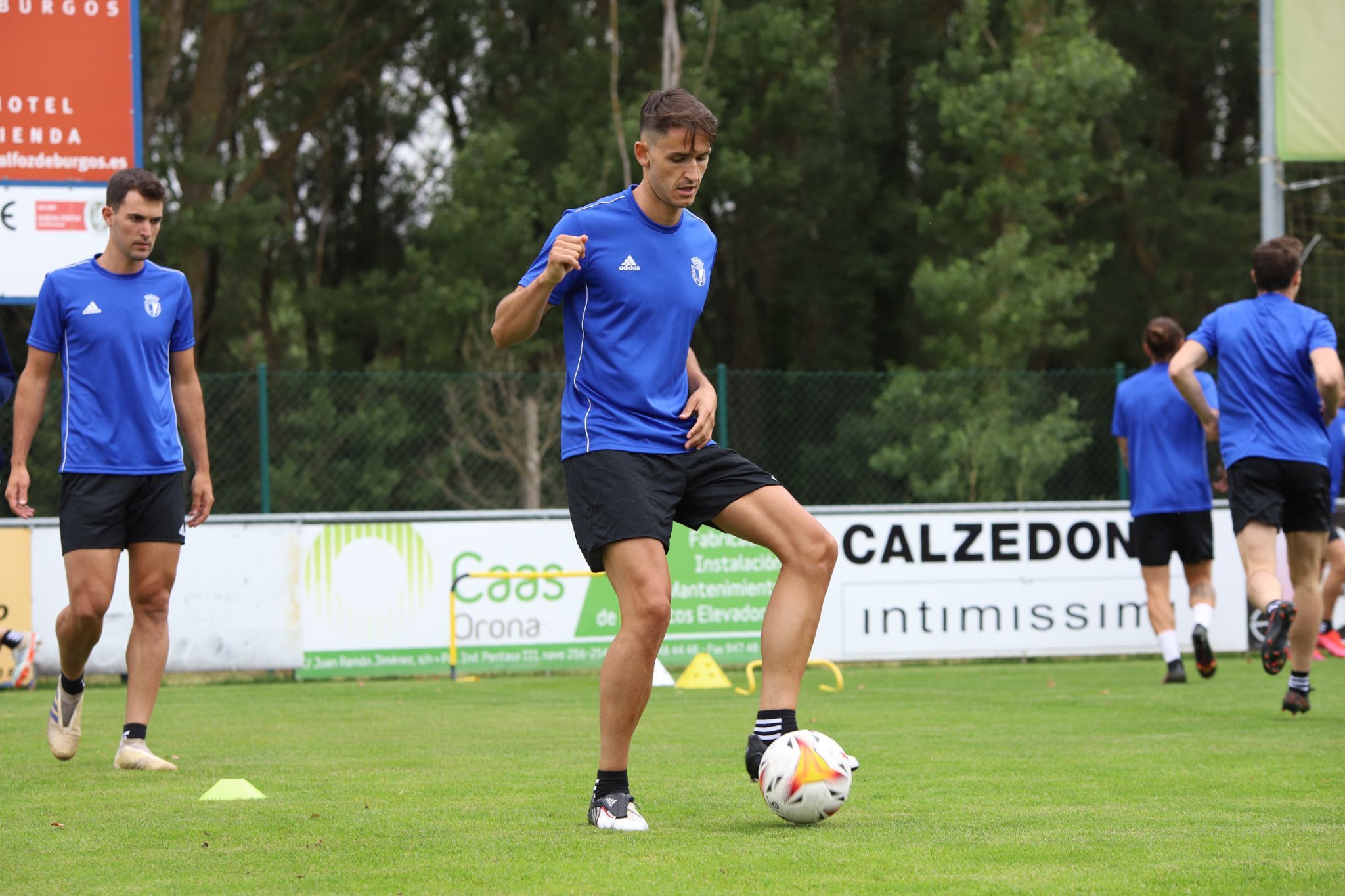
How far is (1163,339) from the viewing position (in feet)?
32.9

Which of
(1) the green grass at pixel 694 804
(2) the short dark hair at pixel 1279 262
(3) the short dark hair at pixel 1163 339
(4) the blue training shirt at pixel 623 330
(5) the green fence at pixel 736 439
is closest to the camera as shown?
(1) the green grass at pixel 694 804

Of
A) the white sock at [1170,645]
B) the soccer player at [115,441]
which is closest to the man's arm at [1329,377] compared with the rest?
the white sock at [1170,645]

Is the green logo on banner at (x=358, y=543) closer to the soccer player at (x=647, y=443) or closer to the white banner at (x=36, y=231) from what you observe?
the white banner at (x=36, y=231)

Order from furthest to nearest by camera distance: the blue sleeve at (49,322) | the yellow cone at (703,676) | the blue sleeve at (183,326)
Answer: the yellow cone at (703,676) < the blue sleeve at (183,326) < the blue sleeve at (49,322)

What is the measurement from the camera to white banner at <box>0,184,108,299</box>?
1012cm

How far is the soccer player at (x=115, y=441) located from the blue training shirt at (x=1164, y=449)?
619cm

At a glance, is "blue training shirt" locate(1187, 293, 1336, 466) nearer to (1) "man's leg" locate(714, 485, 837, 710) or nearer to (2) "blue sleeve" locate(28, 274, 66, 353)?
(1) "man's leg" locate(714, 485, 837, 710)

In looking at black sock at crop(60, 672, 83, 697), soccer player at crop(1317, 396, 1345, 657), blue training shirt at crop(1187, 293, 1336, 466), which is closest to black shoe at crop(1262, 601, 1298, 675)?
blue training shirt at crop(1187, 293, 1336, 466)

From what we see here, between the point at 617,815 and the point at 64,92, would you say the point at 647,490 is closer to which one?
the point at 617,815

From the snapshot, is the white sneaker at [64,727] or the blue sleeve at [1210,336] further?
the blue sleeve at [1210,336]

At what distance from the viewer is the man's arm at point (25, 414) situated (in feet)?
20.2

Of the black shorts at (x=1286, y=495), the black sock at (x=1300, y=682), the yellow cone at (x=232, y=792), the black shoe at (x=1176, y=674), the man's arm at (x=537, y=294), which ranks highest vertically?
the man's arm at (x=537, y=294)

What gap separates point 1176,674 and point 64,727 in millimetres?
6775

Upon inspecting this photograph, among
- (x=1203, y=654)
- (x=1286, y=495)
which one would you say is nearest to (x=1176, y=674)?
(x=1203, y=654)
